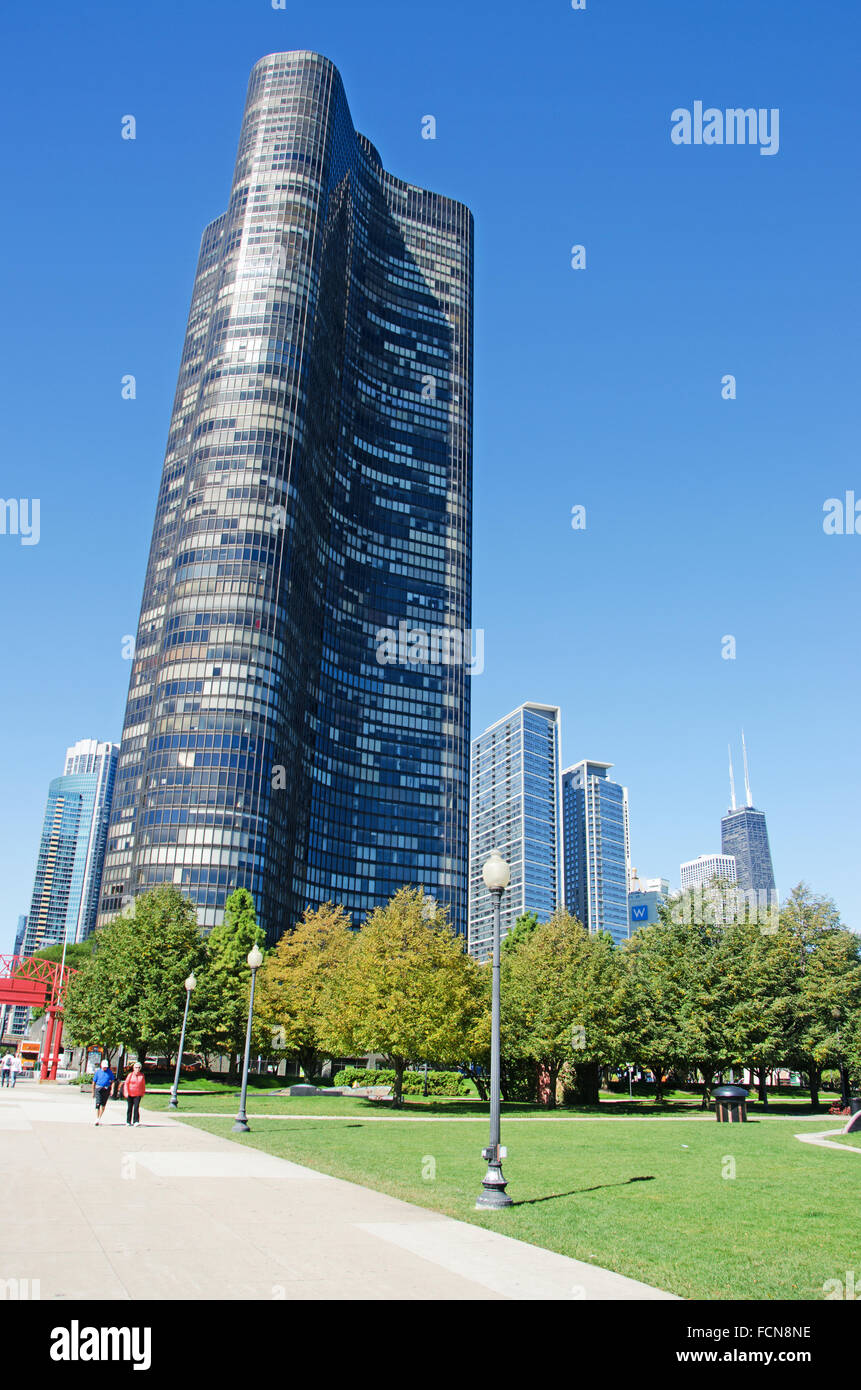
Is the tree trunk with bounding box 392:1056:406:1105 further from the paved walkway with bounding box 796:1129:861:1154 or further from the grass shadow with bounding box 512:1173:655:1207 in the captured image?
the grass shadow with bounding box 512:1173:655:1207

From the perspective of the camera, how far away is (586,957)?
48.6m

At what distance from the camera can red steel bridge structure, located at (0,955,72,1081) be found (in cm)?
6669

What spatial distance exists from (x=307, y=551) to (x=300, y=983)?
3541 inches

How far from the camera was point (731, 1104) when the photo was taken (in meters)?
38.3

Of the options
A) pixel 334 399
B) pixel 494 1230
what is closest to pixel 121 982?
pixel 494 1230

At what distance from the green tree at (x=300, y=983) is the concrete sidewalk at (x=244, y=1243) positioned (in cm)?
3826

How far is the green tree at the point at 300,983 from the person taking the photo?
56562 millimetres

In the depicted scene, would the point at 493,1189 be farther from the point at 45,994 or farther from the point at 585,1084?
the point at 45,994

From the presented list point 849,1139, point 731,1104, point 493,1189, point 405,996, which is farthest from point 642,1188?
point 405,996

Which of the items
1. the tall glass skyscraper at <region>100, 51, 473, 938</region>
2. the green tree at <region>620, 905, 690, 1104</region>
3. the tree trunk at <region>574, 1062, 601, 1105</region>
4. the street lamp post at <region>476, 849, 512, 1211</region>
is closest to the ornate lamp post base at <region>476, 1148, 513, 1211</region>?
the street lamp post at <region>476, 849, 512, 1211</region>

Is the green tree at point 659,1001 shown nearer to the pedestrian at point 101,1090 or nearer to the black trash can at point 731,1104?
the black trash can at point 731,1104

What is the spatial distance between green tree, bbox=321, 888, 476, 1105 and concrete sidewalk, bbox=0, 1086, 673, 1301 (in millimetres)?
24231
